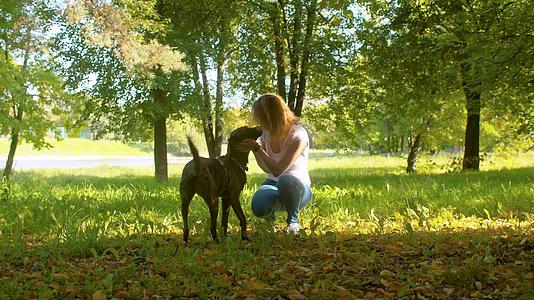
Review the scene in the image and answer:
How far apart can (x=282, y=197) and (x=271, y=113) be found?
2.77 ft

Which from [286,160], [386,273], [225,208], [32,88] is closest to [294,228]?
[286,160]

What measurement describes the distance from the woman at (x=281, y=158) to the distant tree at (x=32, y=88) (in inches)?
491

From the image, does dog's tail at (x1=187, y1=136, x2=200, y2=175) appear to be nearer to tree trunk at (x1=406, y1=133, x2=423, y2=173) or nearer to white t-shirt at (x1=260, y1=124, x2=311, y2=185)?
white t-shirt at (x1=260, y1=124, x2=311, y2=185)

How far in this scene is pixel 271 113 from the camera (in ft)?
15.8

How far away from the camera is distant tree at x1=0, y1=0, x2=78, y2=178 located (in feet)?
53.3

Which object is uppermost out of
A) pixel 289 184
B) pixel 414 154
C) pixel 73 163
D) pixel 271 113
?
pixel 271 113

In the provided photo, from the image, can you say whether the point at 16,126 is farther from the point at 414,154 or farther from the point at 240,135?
the point at 414,154

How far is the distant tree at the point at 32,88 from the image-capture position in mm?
A: 16250

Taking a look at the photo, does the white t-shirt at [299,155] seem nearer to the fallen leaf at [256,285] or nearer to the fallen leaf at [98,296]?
the fallen leaf at [256,285]

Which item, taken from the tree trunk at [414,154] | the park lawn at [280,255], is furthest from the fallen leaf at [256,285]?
the tree trunk at [414,154]

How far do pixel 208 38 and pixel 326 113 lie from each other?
5.27 meters

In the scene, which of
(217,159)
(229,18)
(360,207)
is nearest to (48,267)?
(217,159)

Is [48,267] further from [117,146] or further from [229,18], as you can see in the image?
[117,146]

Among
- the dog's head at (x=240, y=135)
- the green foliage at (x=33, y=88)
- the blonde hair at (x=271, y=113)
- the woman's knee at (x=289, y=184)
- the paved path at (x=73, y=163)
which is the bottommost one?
the paved path at (x=73, y=163)
